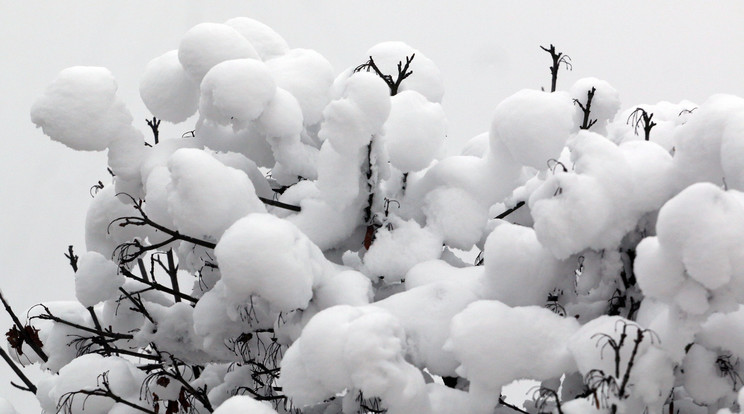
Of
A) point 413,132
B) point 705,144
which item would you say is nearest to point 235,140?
point 413,132

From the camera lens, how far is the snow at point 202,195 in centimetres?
292

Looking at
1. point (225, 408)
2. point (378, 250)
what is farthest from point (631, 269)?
point (225, 408)

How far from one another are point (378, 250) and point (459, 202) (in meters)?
0.32

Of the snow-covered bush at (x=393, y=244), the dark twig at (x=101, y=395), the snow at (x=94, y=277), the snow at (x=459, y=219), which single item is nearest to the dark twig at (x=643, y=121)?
the snow-covered bush at (x=393, y=244)

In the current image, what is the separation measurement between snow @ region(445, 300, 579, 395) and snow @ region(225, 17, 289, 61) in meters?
1.71

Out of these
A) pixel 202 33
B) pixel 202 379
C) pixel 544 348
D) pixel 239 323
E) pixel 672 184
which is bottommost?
pixel 202 379

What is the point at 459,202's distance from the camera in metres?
3.34

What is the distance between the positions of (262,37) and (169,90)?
517 mm

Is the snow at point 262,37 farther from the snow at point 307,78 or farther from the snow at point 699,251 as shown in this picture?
the snow at point 699,251

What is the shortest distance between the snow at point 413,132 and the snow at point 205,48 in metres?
0.60

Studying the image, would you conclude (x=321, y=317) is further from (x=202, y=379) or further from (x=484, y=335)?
(x=202, y=379)

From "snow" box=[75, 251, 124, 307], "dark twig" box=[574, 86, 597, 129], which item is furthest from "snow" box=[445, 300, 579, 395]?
"snow" box=[75, 251, 124, 307]

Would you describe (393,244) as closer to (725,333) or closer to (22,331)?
(725,333)

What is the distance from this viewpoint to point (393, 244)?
3.31m
